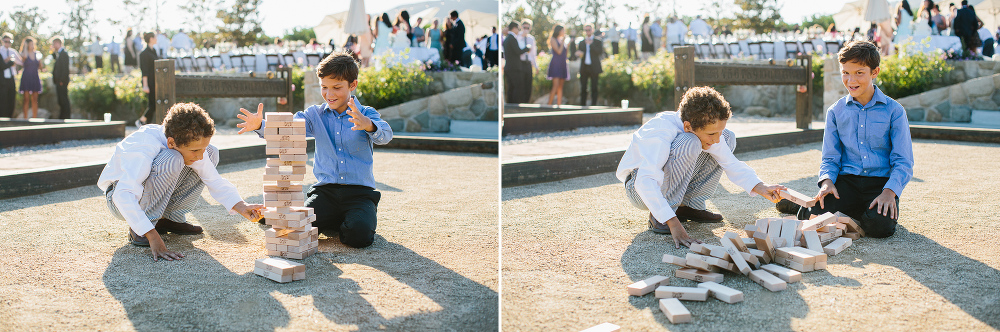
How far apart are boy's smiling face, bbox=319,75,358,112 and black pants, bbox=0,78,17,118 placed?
13.2 m

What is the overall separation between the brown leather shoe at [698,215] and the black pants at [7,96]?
47.2 feet

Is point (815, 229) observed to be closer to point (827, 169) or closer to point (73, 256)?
point (827, 169)

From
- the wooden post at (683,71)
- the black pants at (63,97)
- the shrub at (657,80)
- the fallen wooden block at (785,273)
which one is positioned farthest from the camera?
the shrub at (657,80)

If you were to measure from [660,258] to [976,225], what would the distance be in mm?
1958

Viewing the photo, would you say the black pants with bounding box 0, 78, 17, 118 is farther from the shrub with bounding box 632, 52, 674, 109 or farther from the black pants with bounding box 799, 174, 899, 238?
the black pants with bounding box 799, 174, 899, 238

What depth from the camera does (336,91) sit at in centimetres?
384

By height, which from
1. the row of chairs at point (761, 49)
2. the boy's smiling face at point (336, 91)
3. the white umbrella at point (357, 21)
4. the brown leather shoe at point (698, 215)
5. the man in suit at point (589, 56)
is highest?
the white umbrella at point (357, 21)

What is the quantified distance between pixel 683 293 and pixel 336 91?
2113 millimetres

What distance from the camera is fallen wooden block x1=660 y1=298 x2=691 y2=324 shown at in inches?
95.4

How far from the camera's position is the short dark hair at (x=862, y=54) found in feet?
12.8

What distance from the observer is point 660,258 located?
3336 millimetres

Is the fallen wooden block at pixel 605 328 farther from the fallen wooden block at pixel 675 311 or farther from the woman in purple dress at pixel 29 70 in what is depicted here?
the woman in purple dress at pixel 29 70

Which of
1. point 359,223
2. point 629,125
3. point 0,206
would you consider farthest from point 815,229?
point 629,125

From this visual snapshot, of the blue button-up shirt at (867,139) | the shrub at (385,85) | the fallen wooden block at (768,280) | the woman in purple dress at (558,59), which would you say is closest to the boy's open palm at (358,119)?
the fallen wooden block at (768,280)
